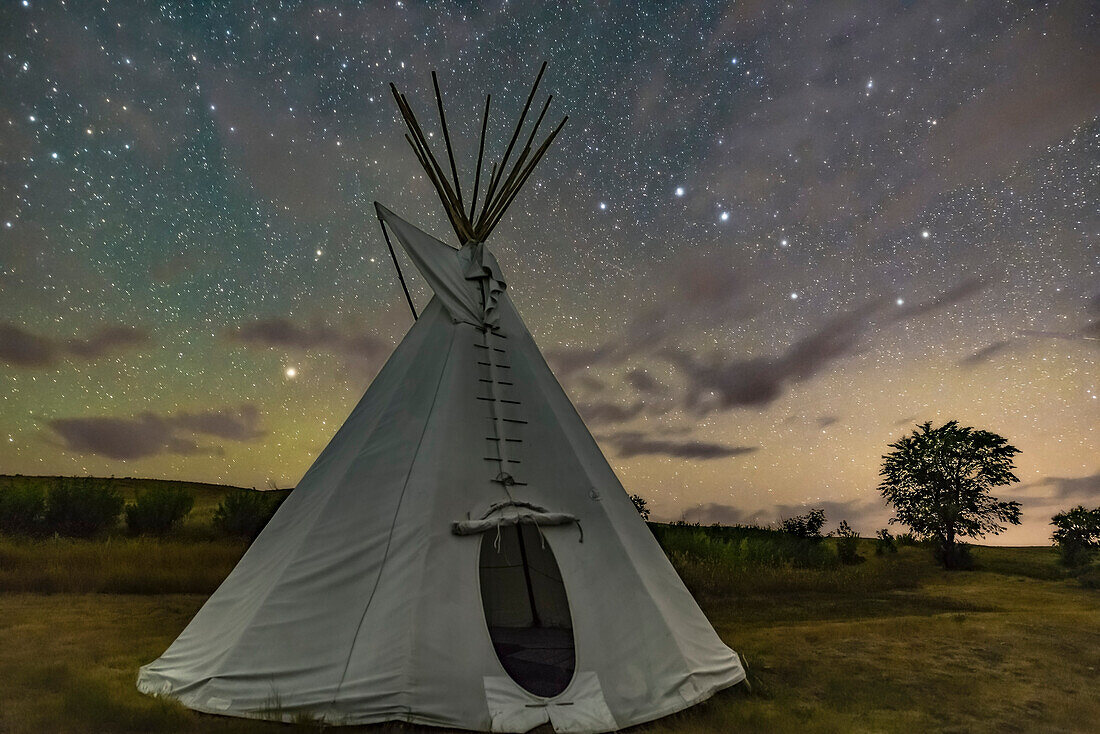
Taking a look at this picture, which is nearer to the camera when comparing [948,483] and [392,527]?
[392,527]

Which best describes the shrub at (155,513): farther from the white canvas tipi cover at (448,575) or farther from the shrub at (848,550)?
the shrub at (848,550)

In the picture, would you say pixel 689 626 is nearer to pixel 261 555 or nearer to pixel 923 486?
pixel 261 555

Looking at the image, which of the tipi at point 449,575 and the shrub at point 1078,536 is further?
the shrub at point 1078,536

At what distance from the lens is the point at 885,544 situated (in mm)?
15484

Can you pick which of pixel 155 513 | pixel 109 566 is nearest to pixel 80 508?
pixel 155 513

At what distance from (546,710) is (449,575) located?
979 mm

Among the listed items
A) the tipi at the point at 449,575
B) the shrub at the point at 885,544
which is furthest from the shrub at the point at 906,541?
the tipi at the point at 449,575

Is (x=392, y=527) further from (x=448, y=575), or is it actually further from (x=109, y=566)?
(x=109, y=566)

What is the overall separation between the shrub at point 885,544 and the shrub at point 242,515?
14.3m

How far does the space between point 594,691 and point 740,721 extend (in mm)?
1066

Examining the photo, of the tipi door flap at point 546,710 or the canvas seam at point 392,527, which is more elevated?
the canvas seam at point 392,527

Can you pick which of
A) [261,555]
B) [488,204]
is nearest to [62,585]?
[261,555]

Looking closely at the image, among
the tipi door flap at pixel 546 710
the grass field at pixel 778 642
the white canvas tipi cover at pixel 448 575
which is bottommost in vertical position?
the grass field at pixel 778 642

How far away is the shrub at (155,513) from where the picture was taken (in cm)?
1168
